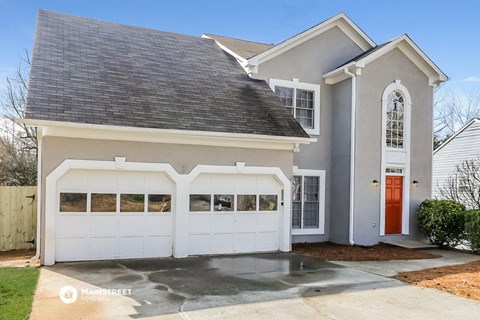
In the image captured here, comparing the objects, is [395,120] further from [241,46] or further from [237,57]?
[241,46]

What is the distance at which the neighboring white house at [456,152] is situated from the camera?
70.6 feet

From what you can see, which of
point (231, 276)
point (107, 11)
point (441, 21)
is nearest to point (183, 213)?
point (231, 276)

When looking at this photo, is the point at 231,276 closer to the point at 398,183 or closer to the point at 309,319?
the point at 309,319

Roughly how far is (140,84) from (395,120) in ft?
29.0

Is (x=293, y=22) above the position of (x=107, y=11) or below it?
above

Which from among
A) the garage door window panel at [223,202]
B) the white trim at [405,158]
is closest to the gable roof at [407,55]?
the white trim at [405,158]

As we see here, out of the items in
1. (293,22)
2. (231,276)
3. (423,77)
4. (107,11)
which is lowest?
(231,276)

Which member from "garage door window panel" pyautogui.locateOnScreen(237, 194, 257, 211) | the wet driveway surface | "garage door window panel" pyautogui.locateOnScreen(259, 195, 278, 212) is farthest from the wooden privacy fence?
"garage door window panel" pyautogui.locateOnScreen(259, 195, 278, 212)

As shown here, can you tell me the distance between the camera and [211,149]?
11.0 metres

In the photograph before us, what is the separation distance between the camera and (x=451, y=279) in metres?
8.83

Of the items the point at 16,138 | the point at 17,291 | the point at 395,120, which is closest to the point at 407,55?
the point at 395,120

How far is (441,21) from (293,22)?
884cm

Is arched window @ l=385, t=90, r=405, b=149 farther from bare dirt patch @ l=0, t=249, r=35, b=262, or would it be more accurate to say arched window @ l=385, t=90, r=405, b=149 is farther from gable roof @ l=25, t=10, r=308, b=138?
bare dirt patch @ l=0, t=249, r=35, b=262

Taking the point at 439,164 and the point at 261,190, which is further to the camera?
the point at 439,164
